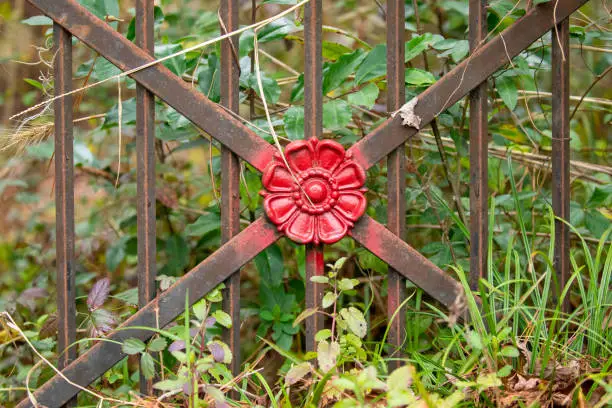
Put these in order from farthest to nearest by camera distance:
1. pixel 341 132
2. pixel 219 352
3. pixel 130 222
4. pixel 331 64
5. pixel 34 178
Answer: pixel 34 178 → pixel 130 222 → pixel 341 132 → pixel 331 64 → pixel 219 352

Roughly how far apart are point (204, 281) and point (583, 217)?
3.60 ft

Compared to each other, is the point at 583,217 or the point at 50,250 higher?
the point at 583,217

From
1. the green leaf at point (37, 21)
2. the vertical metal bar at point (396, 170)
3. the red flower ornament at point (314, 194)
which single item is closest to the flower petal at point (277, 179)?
the red flower ornament at point (314, 194)

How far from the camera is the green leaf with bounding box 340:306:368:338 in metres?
1.37

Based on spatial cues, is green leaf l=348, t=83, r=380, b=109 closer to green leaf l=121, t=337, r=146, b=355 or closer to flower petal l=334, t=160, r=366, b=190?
flower petal l=334, t=160, r=366, b=190

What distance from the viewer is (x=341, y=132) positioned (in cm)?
187

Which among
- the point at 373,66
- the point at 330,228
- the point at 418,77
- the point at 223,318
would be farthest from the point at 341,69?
the point at 223,318

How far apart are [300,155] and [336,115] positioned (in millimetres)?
160

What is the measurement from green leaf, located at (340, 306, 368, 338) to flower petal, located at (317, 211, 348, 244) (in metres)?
0.16

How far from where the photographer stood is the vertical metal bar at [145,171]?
1.47 meters

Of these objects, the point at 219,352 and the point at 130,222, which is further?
the point at 130,222

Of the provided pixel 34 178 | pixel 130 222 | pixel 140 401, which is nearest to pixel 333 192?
pixel 140 401

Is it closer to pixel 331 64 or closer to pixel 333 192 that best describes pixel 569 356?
pixel 333 192

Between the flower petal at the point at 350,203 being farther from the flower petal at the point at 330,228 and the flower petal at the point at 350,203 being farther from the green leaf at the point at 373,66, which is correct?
the green leaf at the point at 373,66
